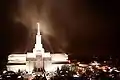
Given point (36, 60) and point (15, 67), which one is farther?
point (36, 60)

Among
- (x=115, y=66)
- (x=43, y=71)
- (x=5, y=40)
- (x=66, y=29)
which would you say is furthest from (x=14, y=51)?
(x=115, y=66)

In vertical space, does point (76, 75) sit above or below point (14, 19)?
below

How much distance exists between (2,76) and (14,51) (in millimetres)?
773

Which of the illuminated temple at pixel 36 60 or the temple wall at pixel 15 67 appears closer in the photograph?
the temple wall at pixel 15 67

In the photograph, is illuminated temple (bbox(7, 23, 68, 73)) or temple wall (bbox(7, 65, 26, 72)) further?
illuminated temple (bbox(7, 23, 68, 73))

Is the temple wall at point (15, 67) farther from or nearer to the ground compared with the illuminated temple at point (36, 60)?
nearer to the ground

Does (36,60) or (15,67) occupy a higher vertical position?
(36,60)

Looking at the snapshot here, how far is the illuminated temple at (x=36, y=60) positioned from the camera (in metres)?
6.30

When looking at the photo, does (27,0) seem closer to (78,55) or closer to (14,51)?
(14,51)

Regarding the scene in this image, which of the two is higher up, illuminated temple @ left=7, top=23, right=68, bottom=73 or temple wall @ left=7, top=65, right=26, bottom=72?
illuminated temple @ left=7, top=23, right=68, bottom=73

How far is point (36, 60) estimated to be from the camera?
22.3 ft

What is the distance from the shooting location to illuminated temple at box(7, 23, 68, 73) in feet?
20.7

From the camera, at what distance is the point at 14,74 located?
5828mm

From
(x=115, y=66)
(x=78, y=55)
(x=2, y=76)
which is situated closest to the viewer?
(x=2, y=76)
